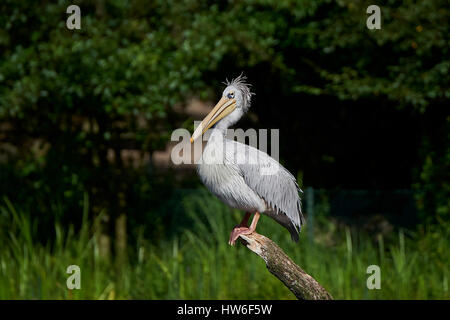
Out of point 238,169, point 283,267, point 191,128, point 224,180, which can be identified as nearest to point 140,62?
point 191,128

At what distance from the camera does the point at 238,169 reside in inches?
153

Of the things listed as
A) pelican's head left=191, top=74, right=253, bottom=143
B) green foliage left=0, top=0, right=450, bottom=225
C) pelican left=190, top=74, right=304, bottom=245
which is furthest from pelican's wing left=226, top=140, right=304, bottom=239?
green foliage left=0, top=0, right=450, bottom=225

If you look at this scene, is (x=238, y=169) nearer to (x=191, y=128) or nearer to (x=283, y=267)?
(x=283, y=267)

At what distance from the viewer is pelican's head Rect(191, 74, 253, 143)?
386 cm

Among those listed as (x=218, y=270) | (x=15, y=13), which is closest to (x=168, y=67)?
(x=15, y=13)

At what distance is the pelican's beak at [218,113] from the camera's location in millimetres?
3849

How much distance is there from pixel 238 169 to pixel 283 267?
3.07 ft

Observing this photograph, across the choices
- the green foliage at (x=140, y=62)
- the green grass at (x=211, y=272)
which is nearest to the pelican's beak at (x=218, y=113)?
the green grass at (x=211, y=272)

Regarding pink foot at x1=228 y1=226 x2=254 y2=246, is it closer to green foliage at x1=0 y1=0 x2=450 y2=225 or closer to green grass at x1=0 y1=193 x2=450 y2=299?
green grass at x1=0 y1=193 x2=450 y2=299

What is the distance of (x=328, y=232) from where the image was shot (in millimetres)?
12609

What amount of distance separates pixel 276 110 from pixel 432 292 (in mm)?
6404

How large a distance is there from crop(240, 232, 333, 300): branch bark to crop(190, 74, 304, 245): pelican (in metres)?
0.14

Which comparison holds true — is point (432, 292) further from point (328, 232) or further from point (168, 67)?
point (168, 67)

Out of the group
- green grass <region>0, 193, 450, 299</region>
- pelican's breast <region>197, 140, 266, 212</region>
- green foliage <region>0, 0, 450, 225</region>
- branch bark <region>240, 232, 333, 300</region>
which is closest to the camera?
pelican's breast <region>197, 140, 266, 212</region>
